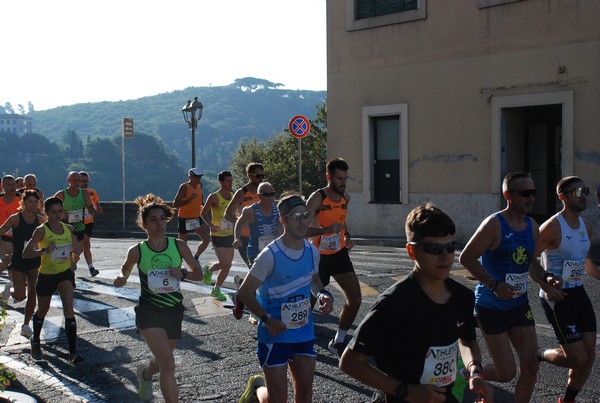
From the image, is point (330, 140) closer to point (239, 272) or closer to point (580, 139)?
point (580, 139)

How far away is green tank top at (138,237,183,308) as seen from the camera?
20.7 feet

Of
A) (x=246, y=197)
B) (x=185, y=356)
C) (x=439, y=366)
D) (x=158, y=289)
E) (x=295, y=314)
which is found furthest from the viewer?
(x=246, y=197)

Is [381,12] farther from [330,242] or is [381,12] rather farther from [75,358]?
[75,358]

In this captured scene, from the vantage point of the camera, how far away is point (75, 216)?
1401 centimetres

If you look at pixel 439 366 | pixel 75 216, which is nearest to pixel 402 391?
pixel 439 366

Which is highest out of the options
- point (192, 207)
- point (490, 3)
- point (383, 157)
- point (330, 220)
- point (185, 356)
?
point (490, 3)

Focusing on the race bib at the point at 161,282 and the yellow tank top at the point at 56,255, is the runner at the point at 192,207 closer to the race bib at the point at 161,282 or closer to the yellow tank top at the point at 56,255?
the yellow tank top at the point at 56,255

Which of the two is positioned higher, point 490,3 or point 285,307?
point 490,3

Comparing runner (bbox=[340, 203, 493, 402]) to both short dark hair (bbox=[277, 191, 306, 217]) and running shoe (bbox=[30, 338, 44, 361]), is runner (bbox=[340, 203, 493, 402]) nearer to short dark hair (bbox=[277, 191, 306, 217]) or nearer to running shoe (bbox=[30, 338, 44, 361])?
short dark hair (bbox=[277, 191, 306, 217])

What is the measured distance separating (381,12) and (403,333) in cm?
1983

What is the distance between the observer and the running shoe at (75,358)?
795 centimetres

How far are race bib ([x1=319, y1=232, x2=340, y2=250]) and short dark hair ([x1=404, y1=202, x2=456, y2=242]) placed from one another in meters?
4.60

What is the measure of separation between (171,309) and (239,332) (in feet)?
9.97

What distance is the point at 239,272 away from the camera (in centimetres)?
1423
